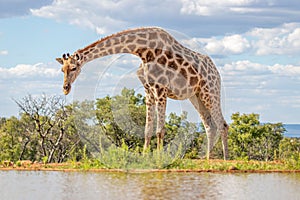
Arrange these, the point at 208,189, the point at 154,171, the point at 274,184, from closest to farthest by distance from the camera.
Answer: the point at 208,189, the point at 274,184, the point at 154,171

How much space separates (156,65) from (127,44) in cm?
77

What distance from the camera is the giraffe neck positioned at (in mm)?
11758

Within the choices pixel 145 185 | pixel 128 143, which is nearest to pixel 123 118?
pixel 128 143

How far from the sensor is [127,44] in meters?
12.0

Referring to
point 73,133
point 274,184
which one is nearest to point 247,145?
point 73,133

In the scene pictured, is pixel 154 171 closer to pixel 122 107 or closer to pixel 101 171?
pixel 101 171

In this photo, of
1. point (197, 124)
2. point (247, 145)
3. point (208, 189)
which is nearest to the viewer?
point (208, 189)

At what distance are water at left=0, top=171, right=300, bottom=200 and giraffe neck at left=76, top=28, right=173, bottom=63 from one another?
8.32 ft

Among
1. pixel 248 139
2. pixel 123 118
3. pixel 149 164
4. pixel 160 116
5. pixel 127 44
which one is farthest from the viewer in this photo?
pixel 248 139

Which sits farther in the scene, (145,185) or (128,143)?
(128,143)

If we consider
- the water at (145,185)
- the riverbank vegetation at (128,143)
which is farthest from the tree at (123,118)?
the water at (145,185)

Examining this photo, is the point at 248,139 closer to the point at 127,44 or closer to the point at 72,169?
the point at 127,44

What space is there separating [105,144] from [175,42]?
2.78m

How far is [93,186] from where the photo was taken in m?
9.16
